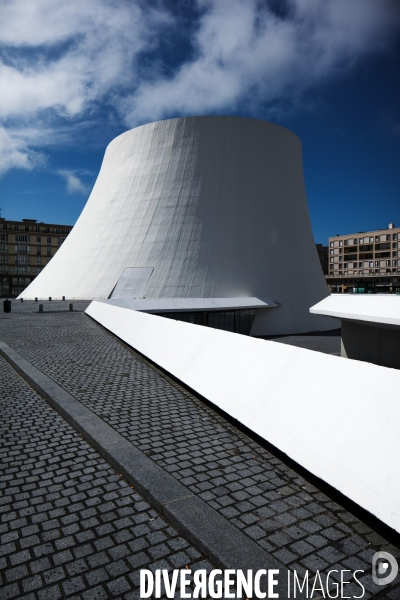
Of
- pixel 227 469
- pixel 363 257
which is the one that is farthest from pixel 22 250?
pixel 227 469

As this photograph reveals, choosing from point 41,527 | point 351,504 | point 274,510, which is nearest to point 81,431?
point 41,527

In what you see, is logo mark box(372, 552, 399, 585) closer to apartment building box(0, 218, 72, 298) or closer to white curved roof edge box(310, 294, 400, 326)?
white curved roof edge box(310, 294, 400, 326)

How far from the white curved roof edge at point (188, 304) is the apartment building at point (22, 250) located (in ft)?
170

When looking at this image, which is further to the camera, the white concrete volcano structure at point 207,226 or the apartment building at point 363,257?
the apartment building at point 363,257

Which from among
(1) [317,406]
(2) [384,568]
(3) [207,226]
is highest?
(3) [207,226]

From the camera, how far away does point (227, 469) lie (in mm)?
3973

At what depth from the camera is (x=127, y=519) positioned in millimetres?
3127

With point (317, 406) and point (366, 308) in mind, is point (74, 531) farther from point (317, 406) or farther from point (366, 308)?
point (366, 308)

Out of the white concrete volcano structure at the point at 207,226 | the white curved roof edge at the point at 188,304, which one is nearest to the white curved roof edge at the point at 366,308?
the white curved roof edge at the point at 188,304

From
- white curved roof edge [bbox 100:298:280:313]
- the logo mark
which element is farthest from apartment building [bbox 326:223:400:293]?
the logo mark

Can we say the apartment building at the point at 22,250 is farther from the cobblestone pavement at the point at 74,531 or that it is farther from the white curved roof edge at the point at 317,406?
the cobblestone pavement at the point at 74,531

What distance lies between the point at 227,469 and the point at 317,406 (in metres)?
1.00

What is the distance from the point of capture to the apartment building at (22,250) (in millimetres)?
67812

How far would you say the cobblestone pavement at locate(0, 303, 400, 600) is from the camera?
2.77m
